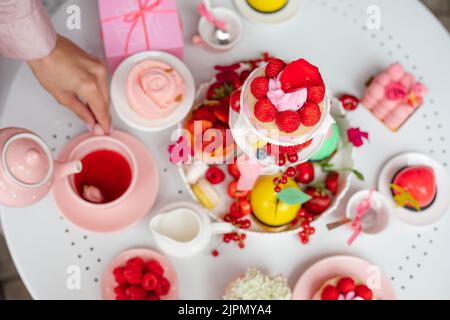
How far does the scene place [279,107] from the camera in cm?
85

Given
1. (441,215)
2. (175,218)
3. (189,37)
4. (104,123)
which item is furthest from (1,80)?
(441,215)

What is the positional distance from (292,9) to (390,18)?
0.95 ft

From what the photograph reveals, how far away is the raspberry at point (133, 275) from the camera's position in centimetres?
121

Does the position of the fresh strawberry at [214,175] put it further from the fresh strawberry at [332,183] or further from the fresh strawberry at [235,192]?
the fresh strawberry at [332,183]

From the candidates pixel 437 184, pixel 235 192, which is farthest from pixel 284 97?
pixel 437 184

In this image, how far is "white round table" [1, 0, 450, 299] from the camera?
127 cm

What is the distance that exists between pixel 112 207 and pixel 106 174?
84mm

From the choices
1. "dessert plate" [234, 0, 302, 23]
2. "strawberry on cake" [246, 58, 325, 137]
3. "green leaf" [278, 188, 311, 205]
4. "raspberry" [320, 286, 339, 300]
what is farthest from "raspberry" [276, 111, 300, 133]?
"dessert plate" [234, 0, 302, 23]

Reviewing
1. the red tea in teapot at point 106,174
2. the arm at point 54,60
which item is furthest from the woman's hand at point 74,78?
the red tea in teapot at point 106,174

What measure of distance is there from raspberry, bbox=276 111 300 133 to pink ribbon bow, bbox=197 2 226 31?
590mm

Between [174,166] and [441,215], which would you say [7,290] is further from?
[441,215]

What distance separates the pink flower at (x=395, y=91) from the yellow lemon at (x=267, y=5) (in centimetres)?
38

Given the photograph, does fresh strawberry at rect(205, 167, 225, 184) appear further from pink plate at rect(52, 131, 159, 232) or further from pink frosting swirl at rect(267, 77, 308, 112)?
pink frosting swirl at rect(267, 77, 308, 112)

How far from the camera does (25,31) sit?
→ 107cm
